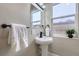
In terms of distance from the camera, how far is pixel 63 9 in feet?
8.06

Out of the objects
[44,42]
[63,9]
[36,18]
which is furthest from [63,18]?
[44,42]

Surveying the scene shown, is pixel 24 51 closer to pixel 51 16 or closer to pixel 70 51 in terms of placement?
pixel 70 51

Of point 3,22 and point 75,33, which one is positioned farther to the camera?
point 75,33

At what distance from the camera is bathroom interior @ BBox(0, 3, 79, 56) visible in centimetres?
166

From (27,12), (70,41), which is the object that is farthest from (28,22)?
(70,41)

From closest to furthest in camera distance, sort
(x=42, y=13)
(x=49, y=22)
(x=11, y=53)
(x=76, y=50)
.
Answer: (x=11, y=53)
(x=76, y=50)
(x=42, y=13)
(x=49, y=22)

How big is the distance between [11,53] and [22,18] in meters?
0.64

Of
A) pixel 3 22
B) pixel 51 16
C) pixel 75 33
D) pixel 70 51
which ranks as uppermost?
pixel 51 16

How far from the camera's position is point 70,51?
2.09m

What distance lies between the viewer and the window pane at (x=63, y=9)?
7.55 ft

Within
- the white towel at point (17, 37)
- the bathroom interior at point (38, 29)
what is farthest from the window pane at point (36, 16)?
the white towel at point (17, 37)

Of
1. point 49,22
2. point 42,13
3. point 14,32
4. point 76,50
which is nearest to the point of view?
point 14,32

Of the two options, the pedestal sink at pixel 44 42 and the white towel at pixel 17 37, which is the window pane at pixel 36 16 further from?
the white towel at pixel 17 37

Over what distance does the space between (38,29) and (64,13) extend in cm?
69
